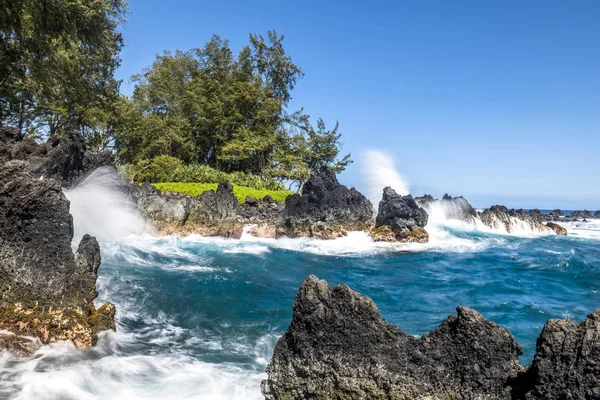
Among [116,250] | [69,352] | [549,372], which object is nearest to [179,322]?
[69,352]

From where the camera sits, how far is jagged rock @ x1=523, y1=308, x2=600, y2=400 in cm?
327

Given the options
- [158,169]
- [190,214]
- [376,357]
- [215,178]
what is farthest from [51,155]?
[158,169]

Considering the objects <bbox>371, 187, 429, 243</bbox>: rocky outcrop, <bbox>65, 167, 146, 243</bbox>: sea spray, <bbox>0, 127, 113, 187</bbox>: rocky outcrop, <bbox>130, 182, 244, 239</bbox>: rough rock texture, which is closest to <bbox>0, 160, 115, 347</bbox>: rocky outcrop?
<bbox>0, 127, 113, 187</bbox>: rocky outcrop

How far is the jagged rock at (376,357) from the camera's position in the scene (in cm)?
395

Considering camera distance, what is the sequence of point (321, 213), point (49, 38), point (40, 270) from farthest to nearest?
point (321, 213), point (49, 38), point (40, 270)

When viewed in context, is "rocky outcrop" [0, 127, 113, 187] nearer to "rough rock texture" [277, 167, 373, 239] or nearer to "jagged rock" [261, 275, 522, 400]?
"rough rock texture" [277, 167, 373, 239]

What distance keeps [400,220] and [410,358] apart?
19.4 m

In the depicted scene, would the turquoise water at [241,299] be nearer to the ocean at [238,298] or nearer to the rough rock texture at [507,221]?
the ocean at [238,298]

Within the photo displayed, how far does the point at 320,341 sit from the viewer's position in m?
4.42

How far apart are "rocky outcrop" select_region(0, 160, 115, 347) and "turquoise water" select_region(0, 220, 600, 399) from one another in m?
0.36

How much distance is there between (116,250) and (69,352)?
10.4 metres

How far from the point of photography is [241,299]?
33.9 ft

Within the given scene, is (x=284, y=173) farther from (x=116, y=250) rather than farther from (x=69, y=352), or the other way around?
(x=69, y=352)

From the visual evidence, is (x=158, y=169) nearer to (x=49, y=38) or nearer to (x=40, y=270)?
(x=49, y=38)
